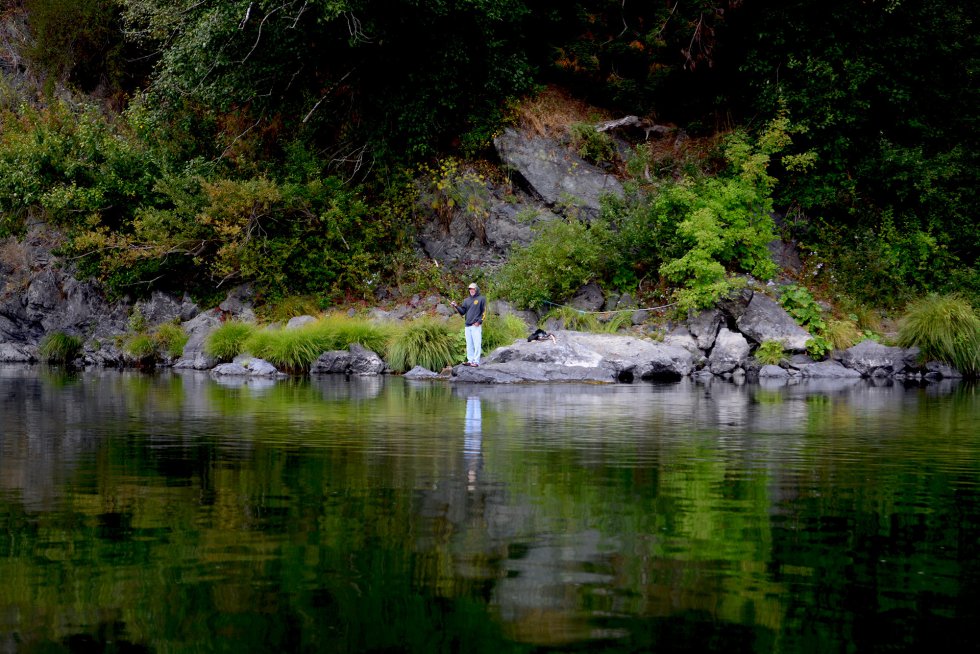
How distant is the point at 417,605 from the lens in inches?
174

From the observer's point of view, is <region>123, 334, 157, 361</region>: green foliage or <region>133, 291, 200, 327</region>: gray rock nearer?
<region>123, 334, 157, 361</region>: green foliage

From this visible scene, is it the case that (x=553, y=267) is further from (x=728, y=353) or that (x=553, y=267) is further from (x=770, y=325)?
(x=770, y=325)

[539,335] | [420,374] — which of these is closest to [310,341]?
[420,374]

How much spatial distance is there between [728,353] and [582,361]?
4446 millimetres

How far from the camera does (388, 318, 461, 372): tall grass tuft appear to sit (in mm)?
24938

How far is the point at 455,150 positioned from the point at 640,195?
19.6 feet

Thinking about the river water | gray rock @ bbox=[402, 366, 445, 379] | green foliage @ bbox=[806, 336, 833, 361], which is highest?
green foliage @ bbox=[806, 336, 833, 361]

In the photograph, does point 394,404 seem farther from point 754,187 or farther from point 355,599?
point 754,187

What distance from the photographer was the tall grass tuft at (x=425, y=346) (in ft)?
81.8

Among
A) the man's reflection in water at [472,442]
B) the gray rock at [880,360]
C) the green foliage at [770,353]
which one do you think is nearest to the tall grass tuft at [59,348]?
the man's reflection in water at [472,442]

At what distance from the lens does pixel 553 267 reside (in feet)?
87.8

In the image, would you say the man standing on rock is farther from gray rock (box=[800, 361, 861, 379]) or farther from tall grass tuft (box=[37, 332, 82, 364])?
tall grass tuft (box=[37, 332, 82, 364])

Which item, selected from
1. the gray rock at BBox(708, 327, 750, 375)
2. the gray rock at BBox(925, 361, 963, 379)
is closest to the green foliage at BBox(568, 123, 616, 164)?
the gray rock at BBox(708, 327, 750, 375)

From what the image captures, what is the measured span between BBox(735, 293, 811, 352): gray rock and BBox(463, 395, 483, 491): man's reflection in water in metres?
11.7
